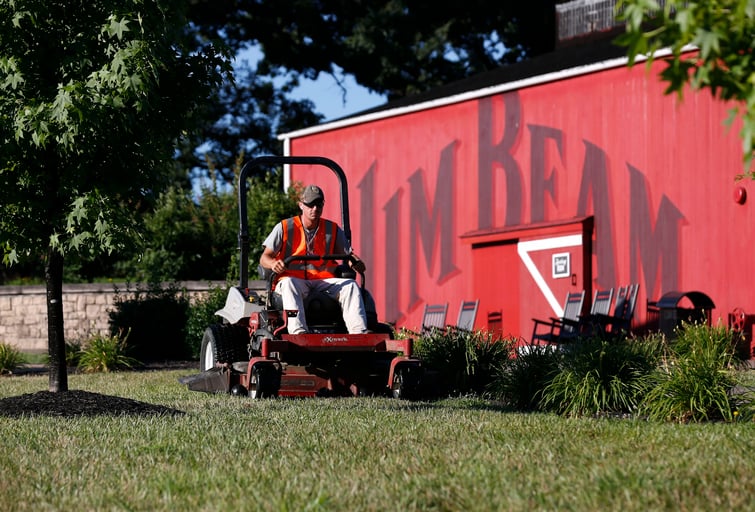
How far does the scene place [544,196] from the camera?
19.8m

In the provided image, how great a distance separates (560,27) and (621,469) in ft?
70.3

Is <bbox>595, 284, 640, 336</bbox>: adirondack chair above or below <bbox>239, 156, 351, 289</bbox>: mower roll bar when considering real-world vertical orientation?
below

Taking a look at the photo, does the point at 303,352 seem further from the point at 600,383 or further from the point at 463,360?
the point at 600,383

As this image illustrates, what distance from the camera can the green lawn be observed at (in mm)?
5410

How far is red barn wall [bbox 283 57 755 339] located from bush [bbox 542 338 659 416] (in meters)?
7.24

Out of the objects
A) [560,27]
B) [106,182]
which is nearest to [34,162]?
[106,182]

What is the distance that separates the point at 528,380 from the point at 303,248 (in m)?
2.57

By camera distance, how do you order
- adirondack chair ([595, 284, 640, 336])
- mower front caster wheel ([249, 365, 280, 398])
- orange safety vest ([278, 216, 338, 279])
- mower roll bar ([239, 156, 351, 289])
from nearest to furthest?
1. mower front caster wheel ([249, 365, 280, 398])
2. orange safety vest ([278, 216, 338, 279])
3. mower roll bar ([239, 156, 351, 289])
4. adirondack chair ([595, 284, 640, 336])

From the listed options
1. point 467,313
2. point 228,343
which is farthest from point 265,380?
point 467,313

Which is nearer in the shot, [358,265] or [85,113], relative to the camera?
[85,113]

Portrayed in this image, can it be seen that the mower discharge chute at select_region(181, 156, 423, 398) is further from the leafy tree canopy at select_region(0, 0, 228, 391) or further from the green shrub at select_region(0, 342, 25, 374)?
the green shrub at select_region(0, 342, 25, 374)

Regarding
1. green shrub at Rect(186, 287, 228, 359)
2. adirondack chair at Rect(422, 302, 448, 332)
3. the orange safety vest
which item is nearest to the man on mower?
the orange safety vest

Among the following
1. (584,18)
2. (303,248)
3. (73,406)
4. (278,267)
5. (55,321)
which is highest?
(584,18)

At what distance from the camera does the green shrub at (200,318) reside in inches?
758
